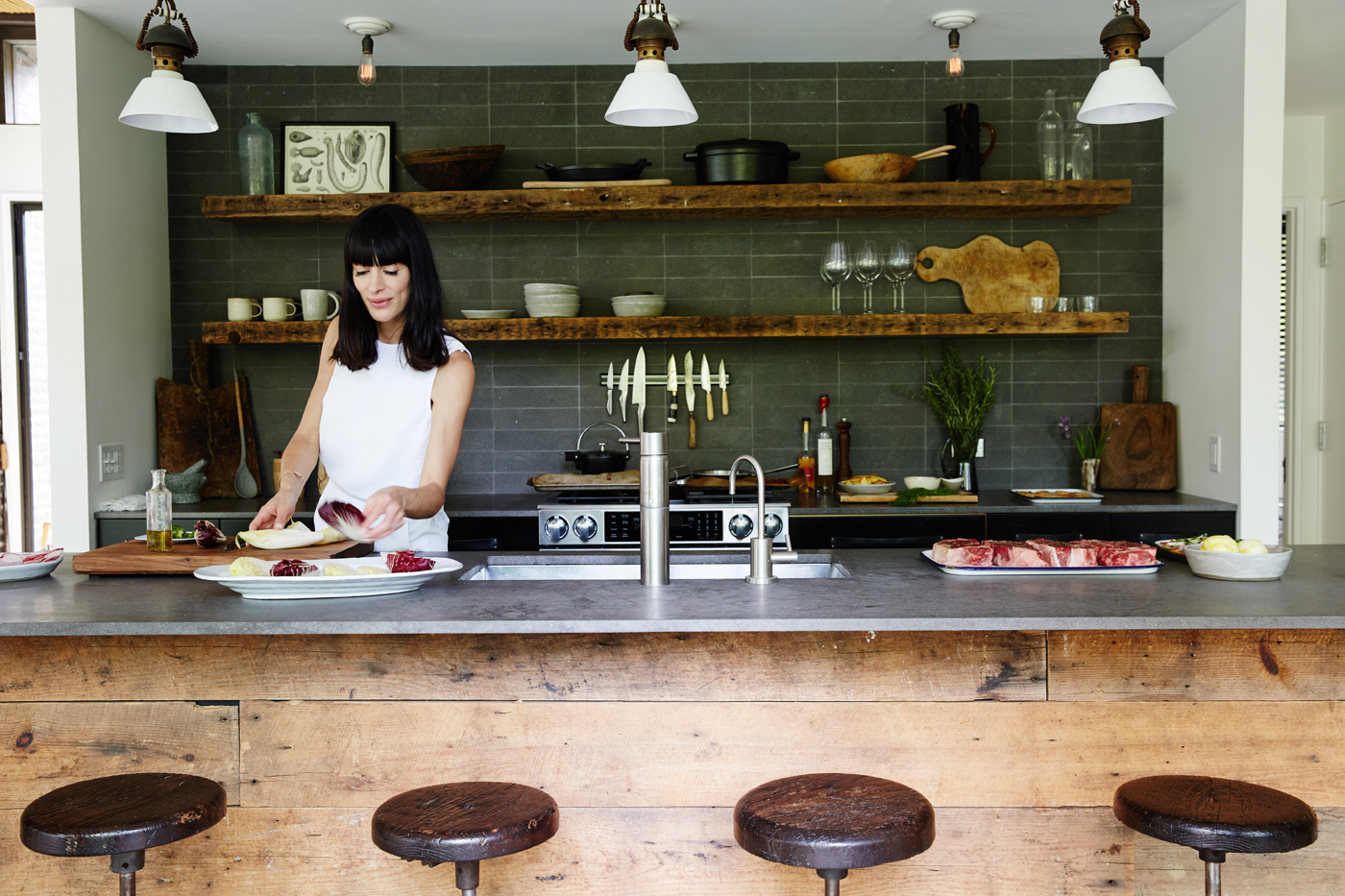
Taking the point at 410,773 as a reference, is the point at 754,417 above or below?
above

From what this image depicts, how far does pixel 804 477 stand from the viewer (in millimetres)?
4176

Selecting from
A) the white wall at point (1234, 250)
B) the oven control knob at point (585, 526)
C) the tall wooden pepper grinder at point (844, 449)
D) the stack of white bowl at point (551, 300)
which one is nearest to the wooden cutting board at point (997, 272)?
the white wall at point (1234, 250)

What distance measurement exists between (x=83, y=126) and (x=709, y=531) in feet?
8.52

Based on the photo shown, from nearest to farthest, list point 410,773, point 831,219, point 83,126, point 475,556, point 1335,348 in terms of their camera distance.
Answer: point 410,773
point 475,556
point 83,126
point 831,219
point 1335,348

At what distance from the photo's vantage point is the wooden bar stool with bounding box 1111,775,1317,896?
1563 millimetres

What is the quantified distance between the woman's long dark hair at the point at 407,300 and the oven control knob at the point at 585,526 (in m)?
1.27

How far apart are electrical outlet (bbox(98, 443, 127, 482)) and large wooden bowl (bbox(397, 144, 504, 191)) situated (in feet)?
4.94

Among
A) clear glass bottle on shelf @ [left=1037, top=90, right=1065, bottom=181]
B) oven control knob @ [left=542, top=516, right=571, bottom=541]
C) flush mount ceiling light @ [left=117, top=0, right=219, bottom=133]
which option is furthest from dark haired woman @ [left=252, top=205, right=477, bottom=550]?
clear glass bottle on shelf @ [left=1037, top=90, right=1065, bottom=181]

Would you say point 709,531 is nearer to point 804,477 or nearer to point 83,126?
→ point 804,477

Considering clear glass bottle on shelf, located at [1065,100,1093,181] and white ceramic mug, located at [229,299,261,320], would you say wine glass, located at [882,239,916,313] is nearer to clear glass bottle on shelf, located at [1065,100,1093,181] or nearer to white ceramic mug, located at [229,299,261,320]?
clear glass bottle on shelf, located at [1065,100,1093,181]

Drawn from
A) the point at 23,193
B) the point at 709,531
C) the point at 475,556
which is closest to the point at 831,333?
the point at 709,531

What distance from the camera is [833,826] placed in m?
1.51

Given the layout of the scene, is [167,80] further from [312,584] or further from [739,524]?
[739,524]

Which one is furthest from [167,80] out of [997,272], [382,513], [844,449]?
[997,272]
